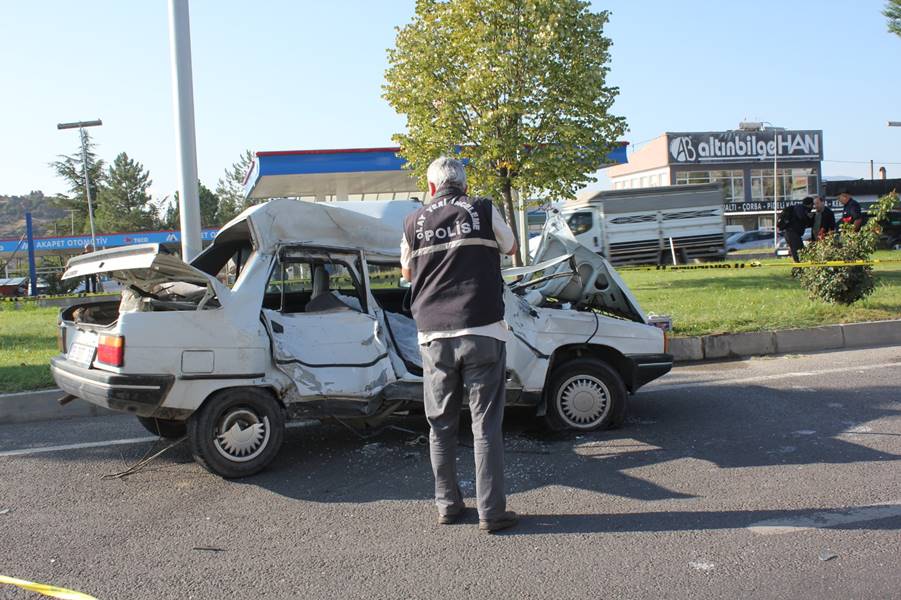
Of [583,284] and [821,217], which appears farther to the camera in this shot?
[821,217]

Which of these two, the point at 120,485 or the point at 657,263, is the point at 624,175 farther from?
the point at 120,485

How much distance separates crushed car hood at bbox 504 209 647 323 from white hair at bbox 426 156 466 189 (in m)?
2.21

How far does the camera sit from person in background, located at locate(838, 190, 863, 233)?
10.9 m

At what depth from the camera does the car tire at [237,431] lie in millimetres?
4750

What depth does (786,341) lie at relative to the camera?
30.6 feet

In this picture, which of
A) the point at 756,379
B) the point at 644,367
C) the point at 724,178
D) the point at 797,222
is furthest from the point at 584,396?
the point at 724,178

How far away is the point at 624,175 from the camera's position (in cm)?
6756

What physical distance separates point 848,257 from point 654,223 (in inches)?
724

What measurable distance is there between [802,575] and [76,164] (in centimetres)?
9717

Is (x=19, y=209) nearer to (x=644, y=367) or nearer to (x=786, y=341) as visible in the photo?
(x=786, y=341)

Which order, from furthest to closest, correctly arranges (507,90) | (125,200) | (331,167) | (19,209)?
(19,209) → (125,200) → (331,167) → (507,90)

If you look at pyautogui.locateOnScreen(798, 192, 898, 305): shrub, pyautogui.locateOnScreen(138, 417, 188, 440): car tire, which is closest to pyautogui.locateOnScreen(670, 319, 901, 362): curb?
pyautogui.locateOnScreen(798, 192, 898, 305): shrub

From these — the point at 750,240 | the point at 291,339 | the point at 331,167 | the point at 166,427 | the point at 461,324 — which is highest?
the point at 331,167

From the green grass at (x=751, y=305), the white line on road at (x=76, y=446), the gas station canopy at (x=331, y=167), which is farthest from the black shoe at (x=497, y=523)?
the gas station canopy at (x=331, y=167)
